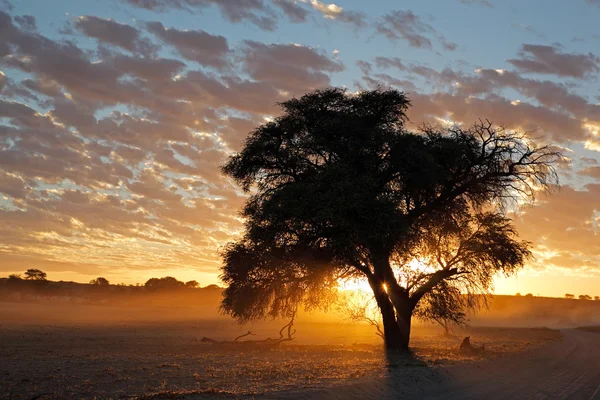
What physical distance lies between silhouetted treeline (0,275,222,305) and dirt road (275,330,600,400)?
121515mm

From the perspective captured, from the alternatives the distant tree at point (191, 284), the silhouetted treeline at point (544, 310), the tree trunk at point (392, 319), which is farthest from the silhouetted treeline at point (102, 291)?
the tree trunk at point (392, 319)

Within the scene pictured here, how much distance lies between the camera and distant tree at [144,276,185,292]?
173375 mm

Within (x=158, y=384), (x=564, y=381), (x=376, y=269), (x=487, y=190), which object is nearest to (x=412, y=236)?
(x=376, y=269)

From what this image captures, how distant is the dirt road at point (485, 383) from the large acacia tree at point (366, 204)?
5743 mm

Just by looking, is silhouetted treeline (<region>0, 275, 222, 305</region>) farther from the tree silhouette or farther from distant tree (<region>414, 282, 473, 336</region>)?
distant tree (<region>414, 282, 473, 336</region>)

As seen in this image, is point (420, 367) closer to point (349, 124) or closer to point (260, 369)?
point (260, 369)

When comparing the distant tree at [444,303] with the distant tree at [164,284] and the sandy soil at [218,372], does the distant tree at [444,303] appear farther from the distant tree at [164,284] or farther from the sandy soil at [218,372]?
the distant tree at [164,284]

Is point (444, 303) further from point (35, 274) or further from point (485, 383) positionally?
point (35, 274)

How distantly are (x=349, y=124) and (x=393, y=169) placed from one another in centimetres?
314

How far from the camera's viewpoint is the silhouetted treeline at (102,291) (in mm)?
139375

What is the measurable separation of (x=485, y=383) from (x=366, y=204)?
8688 mm

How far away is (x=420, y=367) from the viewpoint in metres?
23.7

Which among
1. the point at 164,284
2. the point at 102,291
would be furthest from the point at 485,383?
the point at 164,284

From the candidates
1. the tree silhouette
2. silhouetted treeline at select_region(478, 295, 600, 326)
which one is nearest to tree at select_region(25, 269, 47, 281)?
the tree silhouette
